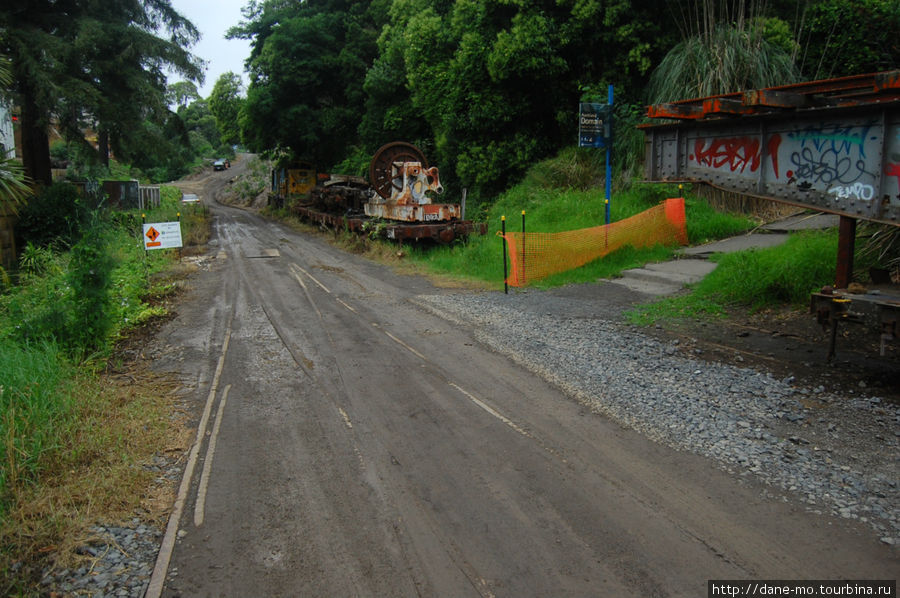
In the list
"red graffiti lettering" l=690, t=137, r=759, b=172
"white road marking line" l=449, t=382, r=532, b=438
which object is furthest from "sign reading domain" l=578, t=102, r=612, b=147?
"white road marking line" l=449, t=382, r=532, b=438

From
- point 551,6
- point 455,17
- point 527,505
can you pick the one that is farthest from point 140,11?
point 527,505

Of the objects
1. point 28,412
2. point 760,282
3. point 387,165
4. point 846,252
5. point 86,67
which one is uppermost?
point 86,67

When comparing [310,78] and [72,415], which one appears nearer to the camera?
[72,415]

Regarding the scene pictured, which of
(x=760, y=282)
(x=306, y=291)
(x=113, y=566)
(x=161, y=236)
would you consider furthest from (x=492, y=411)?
(x=161, y=236)

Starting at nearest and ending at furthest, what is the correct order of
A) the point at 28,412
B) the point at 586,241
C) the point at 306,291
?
the point at 28,412 < the point at 306,291 < the point at 586,241

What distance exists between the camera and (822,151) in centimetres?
730

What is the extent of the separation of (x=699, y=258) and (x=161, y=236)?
483 inches

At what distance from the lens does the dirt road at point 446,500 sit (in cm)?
399

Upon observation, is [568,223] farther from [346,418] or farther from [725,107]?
[346,418]

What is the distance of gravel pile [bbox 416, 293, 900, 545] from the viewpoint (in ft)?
16.3

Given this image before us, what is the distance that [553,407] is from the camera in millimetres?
6816

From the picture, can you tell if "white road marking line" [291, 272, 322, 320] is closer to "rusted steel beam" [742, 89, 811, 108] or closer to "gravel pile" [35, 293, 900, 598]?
"gravel pile" [35, 293, 900, 598]

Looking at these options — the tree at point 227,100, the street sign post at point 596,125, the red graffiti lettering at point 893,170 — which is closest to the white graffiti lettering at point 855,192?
the red graffiti lettering at point 893,170

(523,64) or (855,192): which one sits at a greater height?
(523,64)
